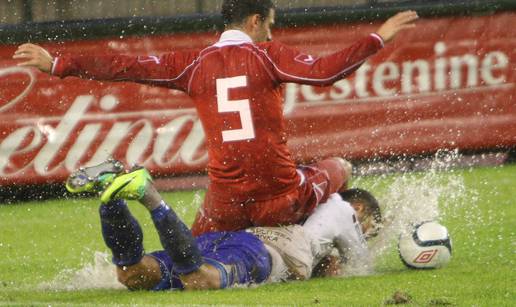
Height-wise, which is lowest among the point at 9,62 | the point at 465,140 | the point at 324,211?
the point at 465,140

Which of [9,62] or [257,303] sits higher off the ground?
→ [257,303]

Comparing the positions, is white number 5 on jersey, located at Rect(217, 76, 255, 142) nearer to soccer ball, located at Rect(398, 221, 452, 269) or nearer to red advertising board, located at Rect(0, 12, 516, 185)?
soccer ball, located at Rect(398, 221, 452, 269)

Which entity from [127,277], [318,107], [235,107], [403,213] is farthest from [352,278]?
[318,107]

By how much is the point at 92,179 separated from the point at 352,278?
1720mm

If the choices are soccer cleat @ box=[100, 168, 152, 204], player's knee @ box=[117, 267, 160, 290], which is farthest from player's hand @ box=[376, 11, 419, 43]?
player's knee @ box=[117, 267, 160, 290]

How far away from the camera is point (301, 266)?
7383 millimetres

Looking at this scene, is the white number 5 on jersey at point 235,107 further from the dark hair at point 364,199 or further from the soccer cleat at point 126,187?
the dark hair at point 364,199

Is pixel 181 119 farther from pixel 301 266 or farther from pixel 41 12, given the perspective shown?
pixel 301 266

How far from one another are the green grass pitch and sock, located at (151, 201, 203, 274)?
16cm

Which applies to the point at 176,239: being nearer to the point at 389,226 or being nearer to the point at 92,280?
the point at 92,280

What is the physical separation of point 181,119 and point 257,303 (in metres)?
5.90

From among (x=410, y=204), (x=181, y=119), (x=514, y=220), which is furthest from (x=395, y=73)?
(x=410, y=204)

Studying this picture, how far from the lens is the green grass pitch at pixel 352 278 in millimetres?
6676

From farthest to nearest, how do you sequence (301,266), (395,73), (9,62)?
(395,73)
(9,62)
(301,266)
